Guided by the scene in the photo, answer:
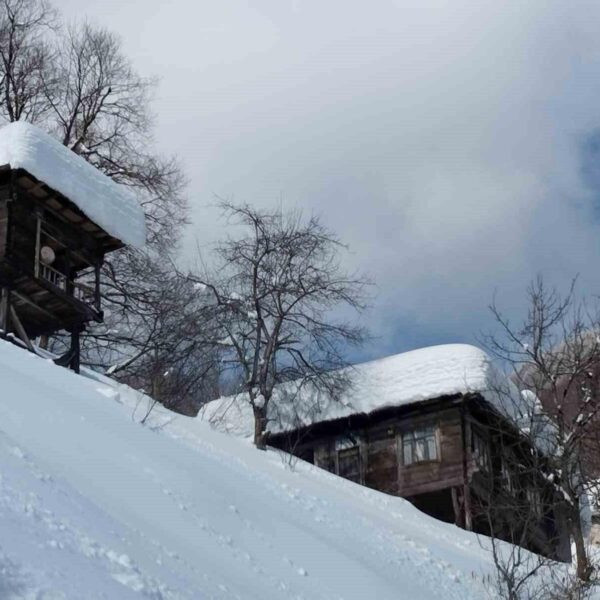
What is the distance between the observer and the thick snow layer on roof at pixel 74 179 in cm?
1992

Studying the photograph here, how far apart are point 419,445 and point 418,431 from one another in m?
0.31

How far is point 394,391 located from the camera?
2647cm

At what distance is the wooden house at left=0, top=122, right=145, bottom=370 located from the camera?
19984 mm

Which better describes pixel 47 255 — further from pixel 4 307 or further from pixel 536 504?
pixel 536 504

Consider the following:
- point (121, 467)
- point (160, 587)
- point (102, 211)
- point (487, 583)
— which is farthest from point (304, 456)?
point (160, 587)

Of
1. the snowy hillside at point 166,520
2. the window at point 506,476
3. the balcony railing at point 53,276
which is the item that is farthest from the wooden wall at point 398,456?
the balcony railing at point 53,276

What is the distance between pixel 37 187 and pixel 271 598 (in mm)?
12646

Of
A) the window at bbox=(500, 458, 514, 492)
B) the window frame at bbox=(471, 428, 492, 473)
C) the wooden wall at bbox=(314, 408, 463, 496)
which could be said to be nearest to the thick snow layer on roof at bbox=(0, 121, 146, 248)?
the wooden wall at bbox=(314, 408, 463, 496)

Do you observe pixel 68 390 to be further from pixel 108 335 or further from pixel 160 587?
pixel 108 335

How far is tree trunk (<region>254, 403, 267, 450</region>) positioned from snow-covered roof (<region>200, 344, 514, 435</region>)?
5.78ft

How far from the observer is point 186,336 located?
86.1ft

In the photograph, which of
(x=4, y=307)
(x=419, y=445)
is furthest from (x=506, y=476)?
(x=4, y=307)

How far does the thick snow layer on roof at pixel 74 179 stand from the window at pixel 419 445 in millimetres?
8498

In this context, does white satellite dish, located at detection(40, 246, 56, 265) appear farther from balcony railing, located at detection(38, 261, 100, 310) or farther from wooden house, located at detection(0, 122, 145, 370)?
balcony railing, located at detection(38, 261, 100, 310)
